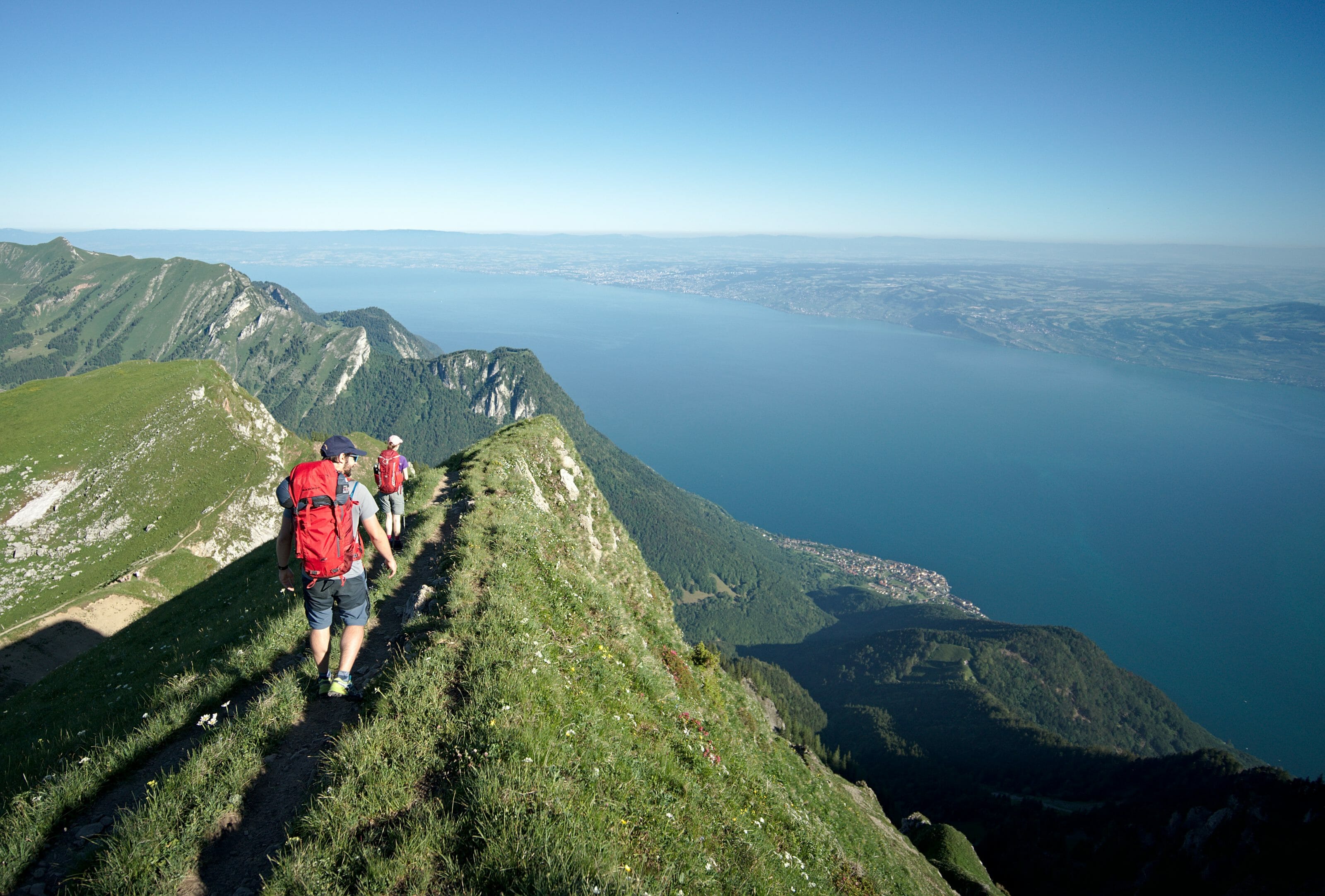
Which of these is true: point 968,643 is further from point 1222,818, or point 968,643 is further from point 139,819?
point 139,819

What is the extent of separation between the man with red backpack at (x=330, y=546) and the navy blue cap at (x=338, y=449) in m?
0.01

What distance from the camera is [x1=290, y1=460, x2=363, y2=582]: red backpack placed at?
26.8 ft

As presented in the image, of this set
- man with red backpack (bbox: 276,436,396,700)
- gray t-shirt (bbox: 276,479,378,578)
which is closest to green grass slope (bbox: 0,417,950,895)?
man with red backpack (bbox: 276,436,396,700)

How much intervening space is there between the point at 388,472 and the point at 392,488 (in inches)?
20.8

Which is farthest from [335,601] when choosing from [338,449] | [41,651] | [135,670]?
[41,651]

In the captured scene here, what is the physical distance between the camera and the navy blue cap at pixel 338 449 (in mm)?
8625

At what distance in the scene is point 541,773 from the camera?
6.62 meters

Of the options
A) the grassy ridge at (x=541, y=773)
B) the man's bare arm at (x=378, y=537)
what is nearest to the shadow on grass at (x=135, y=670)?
the man's bare arm at (x=378, y=537)

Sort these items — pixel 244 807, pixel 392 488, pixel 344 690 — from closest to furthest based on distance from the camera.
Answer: pixel 244 807 < pixel 344 690 < pixel 392 488

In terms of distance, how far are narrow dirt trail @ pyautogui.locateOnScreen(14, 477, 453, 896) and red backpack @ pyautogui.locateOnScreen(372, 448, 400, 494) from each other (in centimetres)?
695

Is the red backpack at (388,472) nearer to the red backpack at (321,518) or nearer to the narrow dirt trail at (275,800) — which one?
the narrow dirt trail at (275,800)

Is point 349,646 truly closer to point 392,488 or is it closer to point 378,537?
point 378,537

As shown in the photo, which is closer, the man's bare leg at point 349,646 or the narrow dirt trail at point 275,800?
the narrow dirt trail at point 275,800

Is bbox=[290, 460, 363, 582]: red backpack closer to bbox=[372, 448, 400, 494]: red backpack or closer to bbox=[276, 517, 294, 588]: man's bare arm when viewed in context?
bbox=[276, 517, 294, 588]: man's bare arm
